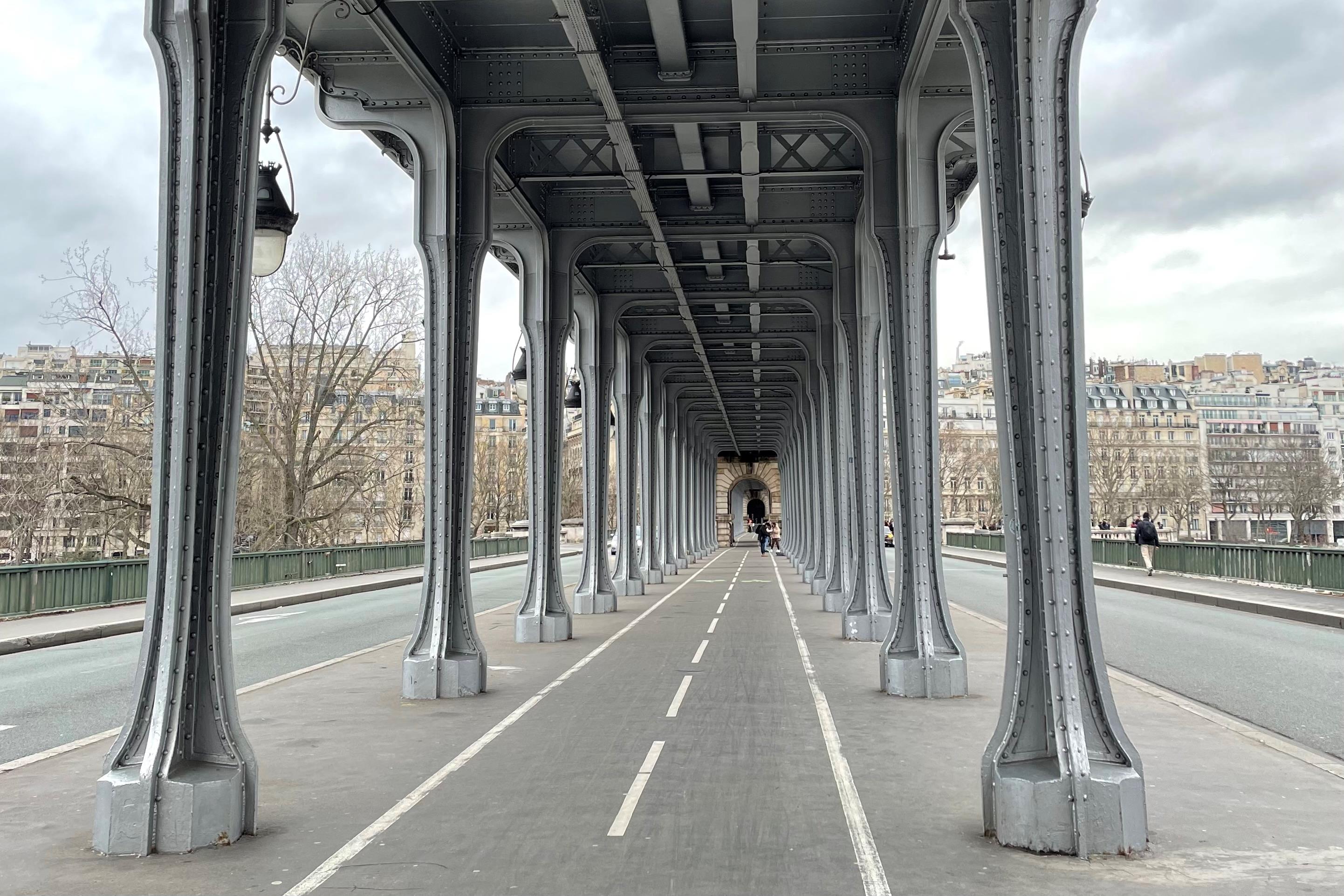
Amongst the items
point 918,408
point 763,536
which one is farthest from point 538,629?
point 763,536

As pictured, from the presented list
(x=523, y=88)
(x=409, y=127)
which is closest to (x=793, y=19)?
(x=523, y=88)

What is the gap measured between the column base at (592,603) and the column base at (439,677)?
11978 mm

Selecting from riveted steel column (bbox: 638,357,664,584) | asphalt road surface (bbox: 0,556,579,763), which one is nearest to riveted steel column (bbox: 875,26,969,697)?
asphalt road surface (bbox: 0,556,579,763)

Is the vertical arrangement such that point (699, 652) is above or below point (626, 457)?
below

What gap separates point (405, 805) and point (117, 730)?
4509 mm

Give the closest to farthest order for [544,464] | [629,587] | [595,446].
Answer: [544,464] → [595,446] → [629,587]

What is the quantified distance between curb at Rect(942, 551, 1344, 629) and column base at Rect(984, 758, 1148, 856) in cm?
1488

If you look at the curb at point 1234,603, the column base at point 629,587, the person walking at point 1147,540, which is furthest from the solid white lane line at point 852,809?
the person walking at point 1147,540

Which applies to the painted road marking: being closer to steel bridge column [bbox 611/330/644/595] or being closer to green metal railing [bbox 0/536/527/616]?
green metal railing [bbox 0/536/527/616]

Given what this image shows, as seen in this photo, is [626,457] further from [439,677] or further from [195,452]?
[195,452]

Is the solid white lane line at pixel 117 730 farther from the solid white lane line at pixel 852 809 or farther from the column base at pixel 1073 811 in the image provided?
the column base at pixel 1073 811

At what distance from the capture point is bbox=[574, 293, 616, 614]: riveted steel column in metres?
24.3

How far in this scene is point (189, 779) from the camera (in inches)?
246

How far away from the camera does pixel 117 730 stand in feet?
32.9
